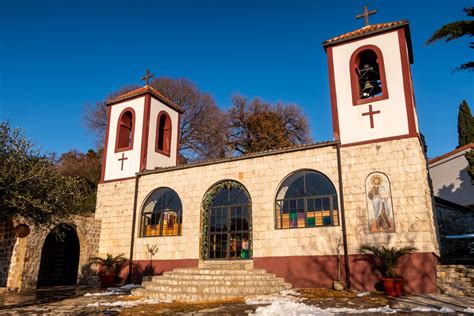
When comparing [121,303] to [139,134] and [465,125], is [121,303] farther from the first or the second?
[465,125]

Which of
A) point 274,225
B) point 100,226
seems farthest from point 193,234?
point 100,226

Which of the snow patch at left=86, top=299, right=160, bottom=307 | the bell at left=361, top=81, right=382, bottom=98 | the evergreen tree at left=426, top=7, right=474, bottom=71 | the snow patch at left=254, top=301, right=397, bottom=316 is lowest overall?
the snow patch at left=86, top=299, right=160, bottom=307

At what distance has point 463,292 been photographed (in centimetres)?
938

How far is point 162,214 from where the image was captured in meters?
14.4

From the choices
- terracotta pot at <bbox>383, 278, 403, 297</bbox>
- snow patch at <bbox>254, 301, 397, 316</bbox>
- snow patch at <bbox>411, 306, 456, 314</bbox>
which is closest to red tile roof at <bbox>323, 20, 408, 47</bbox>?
Answer: terracotta pot at <bbox>383, 278, 403, 297</bbox>

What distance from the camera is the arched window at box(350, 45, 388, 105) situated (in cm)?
1213

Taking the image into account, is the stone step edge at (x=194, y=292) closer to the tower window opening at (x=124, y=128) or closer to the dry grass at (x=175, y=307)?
the dry grass at (x=175, y=307)

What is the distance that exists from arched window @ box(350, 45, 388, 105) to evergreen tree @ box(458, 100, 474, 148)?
56.0ft

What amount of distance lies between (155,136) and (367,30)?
10108 mm

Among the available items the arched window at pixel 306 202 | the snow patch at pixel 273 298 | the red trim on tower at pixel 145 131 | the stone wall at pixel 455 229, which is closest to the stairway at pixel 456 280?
the arched window at pixel 306 202

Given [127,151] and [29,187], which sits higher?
[127,151]

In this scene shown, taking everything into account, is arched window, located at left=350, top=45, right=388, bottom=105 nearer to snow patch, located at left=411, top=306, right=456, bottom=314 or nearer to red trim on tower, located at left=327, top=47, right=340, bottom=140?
red trim on tower, located at left=327, top=47, right=340, bottom=140

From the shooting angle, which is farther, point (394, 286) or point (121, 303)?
point (394, 286)

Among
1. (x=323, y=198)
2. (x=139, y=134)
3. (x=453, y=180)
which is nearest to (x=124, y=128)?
(x=139, y=134)
